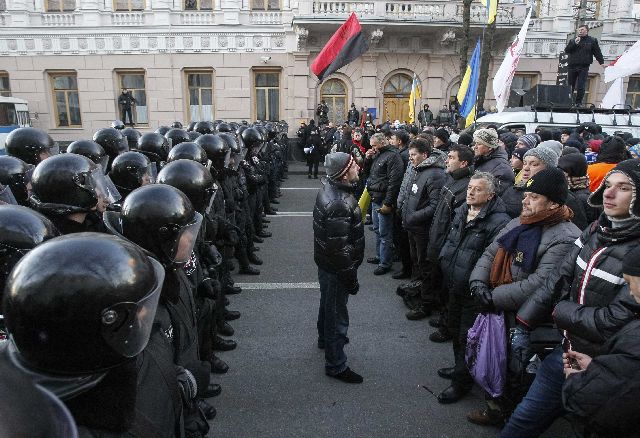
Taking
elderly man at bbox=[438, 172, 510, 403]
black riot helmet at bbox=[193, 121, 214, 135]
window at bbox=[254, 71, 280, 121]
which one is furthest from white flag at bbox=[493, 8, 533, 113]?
window at bbox=[254, 71, 280, 121]

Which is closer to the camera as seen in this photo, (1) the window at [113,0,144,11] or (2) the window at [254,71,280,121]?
(1) the window at [113,0,144,11]

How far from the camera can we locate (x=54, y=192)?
2.98 meters

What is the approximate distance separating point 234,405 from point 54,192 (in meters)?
2.02

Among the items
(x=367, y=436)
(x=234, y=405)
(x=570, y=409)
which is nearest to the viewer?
(x=570, y=409)

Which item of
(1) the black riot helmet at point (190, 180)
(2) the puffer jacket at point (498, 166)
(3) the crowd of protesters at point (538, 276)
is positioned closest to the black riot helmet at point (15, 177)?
(1) the black riot helmet at point (190, 180)

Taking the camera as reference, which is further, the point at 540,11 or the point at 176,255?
the point at 540,11

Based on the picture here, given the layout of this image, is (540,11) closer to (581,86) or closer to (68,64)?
(581,86)

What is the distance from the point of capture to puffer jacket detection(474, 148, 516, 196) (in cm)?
465

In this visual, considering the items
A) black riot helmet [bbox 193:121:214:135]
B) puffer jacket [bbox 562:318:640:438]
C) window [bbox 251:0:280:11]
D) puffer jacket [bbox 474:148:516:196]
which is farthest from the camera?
window [bbox 251:0:280:11]

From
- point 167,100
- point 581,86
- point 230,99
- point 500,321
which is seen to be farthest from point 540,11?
point 500,321

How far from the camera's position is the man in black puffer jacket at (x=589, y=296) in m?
2.14

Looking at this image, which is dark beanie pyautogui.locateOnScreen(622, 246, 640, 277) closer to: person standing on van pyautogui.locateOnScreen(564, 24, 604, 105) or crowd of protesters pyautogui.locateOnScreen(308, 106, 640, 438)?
crowd of protesters pyautogui.locateOnScreen(308, 106, 640, 438)

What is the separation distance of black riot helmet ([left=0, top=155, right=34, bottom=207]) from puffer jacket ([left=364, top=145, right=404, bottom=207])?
4212 millimetres

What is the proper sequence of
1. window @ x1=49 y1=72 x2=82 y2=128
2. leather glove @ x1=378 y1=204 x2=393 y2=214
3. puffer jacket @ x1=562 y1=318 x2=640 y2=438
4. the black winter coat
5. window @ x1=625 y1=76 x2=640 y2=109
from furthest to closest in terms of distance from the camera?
window @ x1=625 y1=76 x2=640 y2=109
window @ x1=49 y1=72 x2=82 y2=128
the black winter coat
leather glove @ x1=378 y1=204 x2=393 y2=214
puffer jacket @ x1=562 y1=318 x2=640 y2=438
